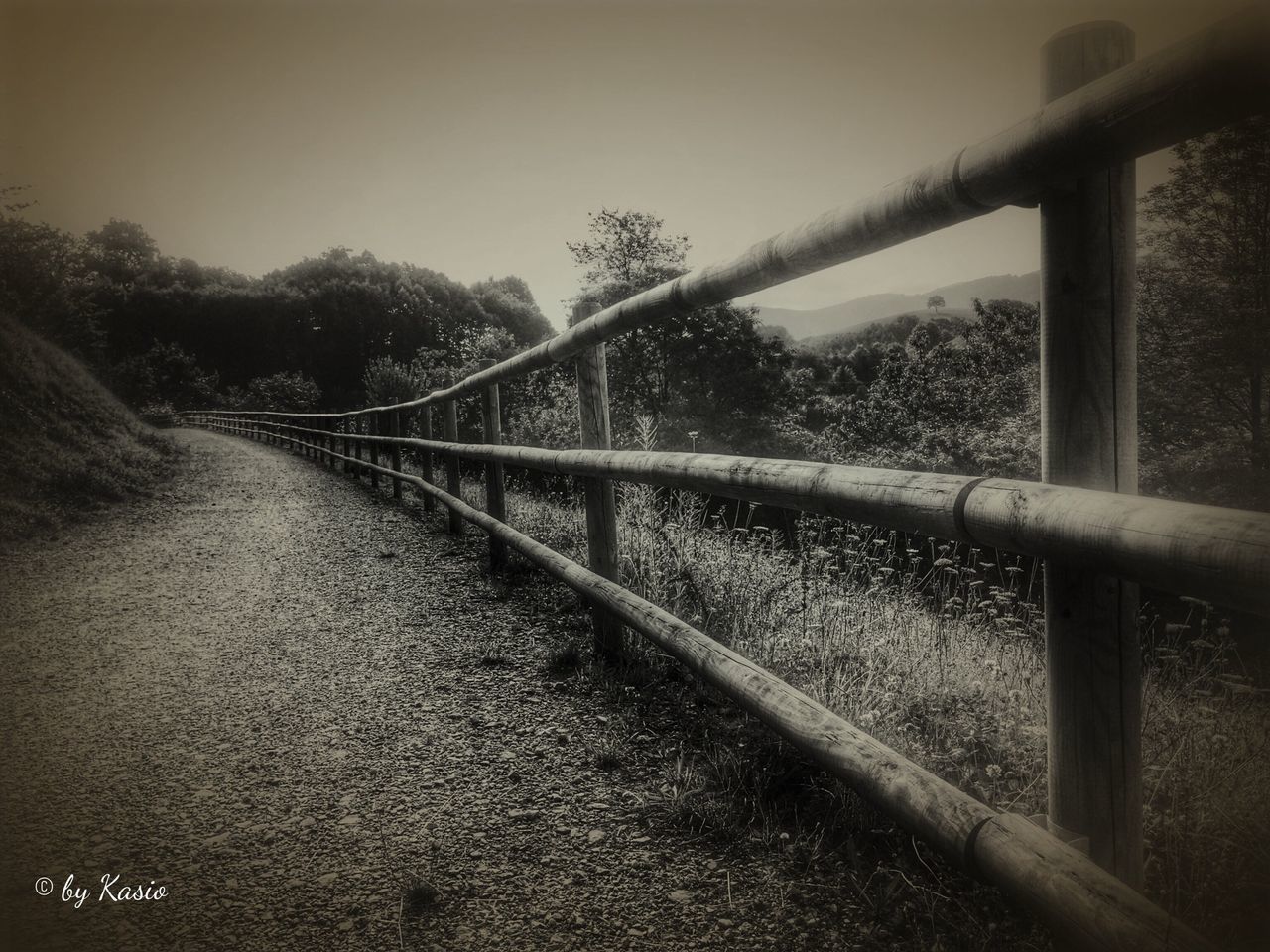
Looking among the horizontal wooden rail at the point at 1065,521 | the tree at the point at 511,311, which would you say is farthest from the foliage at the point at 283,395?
the horizontal wooden rail at the point at 1065,521

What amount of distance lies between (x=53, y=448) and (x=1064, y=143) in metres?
9.15

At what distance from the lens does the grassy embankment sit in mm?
5704

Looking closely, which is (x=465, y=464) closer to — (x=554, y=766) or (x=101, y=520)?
(x=101, y=520)

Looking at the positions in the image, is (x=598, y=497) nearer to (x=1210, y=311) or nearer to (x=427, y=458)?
(x=427, y=458)

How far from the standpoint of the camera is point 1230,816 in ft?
4.44

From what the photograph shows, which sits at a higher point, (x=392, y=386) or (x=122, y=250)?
(x=122, y=250)

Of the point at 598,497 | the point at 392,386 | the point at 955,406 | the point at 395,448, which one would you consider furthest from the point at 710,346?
the point at 598,497

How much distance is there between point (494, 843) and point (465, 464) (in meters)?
8.86

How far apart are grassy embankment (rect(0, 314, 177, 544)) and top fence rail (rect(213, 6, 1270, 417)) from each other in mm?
6097

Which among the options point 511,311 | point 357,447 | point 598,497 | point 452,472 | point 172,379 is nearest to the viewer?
point 598,497

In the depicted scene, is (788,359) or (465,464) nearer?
(465,464)

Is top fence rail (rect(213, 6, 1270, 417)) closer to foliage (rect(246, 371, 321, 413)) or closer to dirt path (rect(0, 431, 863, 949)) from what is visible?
dirt path (rect(0, 431, 863, 949))

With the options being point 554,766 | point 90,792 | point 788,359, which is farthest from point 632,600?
point 788,359

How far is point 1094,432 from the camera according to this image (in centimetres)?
Result: 92
